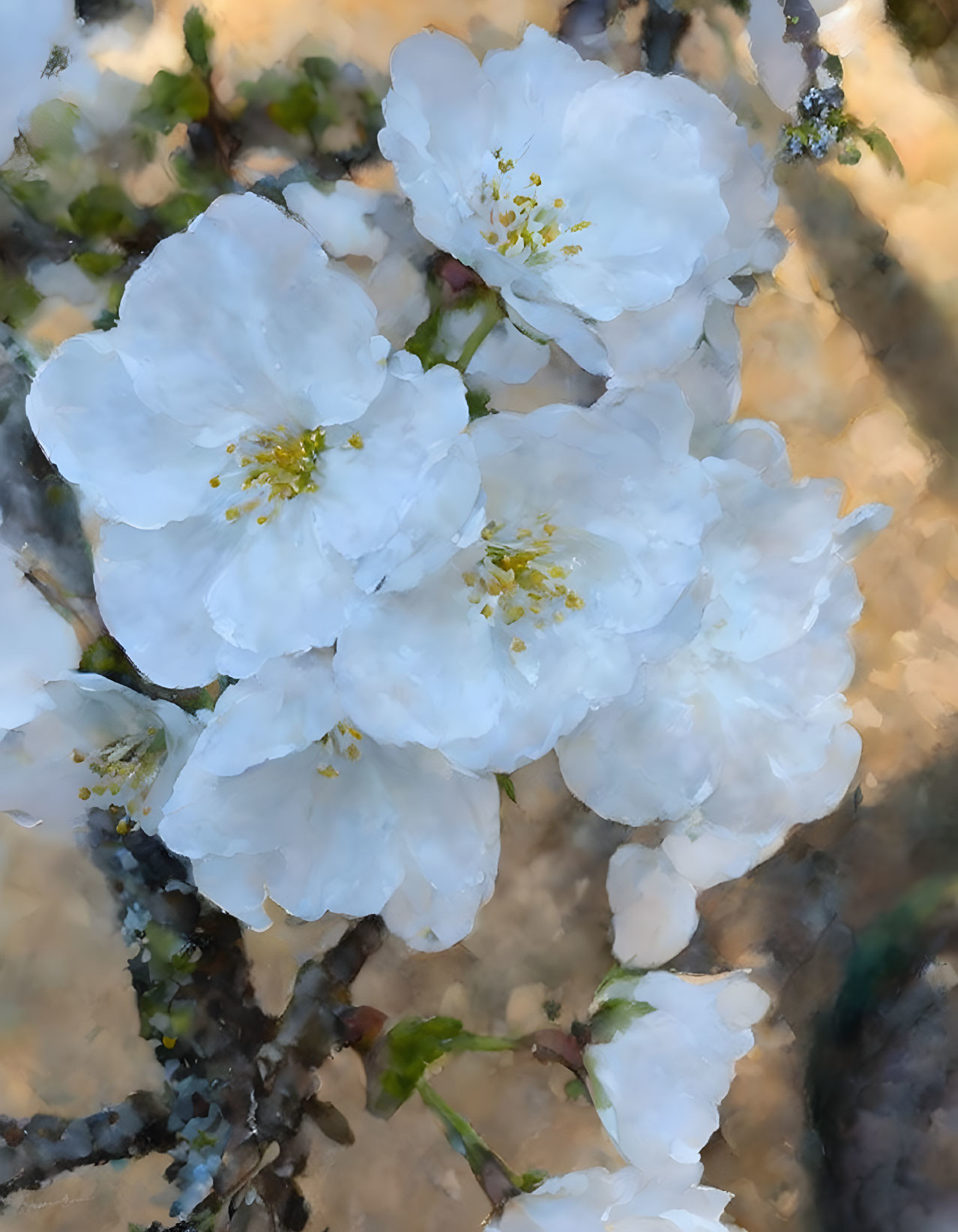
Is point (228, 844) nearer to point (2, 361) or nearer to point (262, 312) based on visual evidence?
point (262, 312)

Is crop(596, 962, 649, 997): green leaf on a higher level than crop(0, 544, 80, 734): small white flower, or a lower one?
lower

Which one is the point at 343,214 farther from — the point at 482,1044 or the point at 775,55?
the point at 482,1044

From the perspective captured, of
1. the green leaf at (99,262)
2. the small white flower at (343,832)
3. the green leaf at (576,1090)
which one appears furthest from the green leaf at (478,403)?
the green leaf at (576,1090)

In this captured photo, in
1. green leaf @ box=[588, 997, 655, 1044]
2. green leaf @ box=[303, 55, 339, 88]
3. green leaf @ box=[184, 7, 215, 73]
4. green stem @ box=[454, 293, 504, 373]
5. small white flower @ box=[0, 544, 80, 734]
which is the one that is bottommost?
green leaf @ box=[588, 997, 655, 1044]

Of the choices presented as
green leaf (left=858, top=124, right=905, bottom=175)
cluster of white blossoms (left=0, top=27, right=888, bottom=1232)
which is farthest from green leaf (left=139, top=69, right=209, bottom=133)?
green leaf (left=858, top=124, right=905, bottom=175)

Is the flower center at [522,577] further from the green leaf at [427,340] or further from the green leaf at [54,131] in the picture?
the green leaf at [54,131]

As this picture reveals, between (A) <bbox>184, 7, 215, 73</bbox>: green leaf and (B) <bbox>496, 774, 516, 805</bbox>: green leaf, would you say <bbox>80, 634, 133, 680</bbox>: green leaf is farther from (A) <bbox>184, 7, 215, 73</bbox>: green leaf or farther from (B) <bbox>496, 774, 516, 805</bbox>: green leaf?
(A) <bbox>184, 7, 215, 73</bbox>: green leaf
